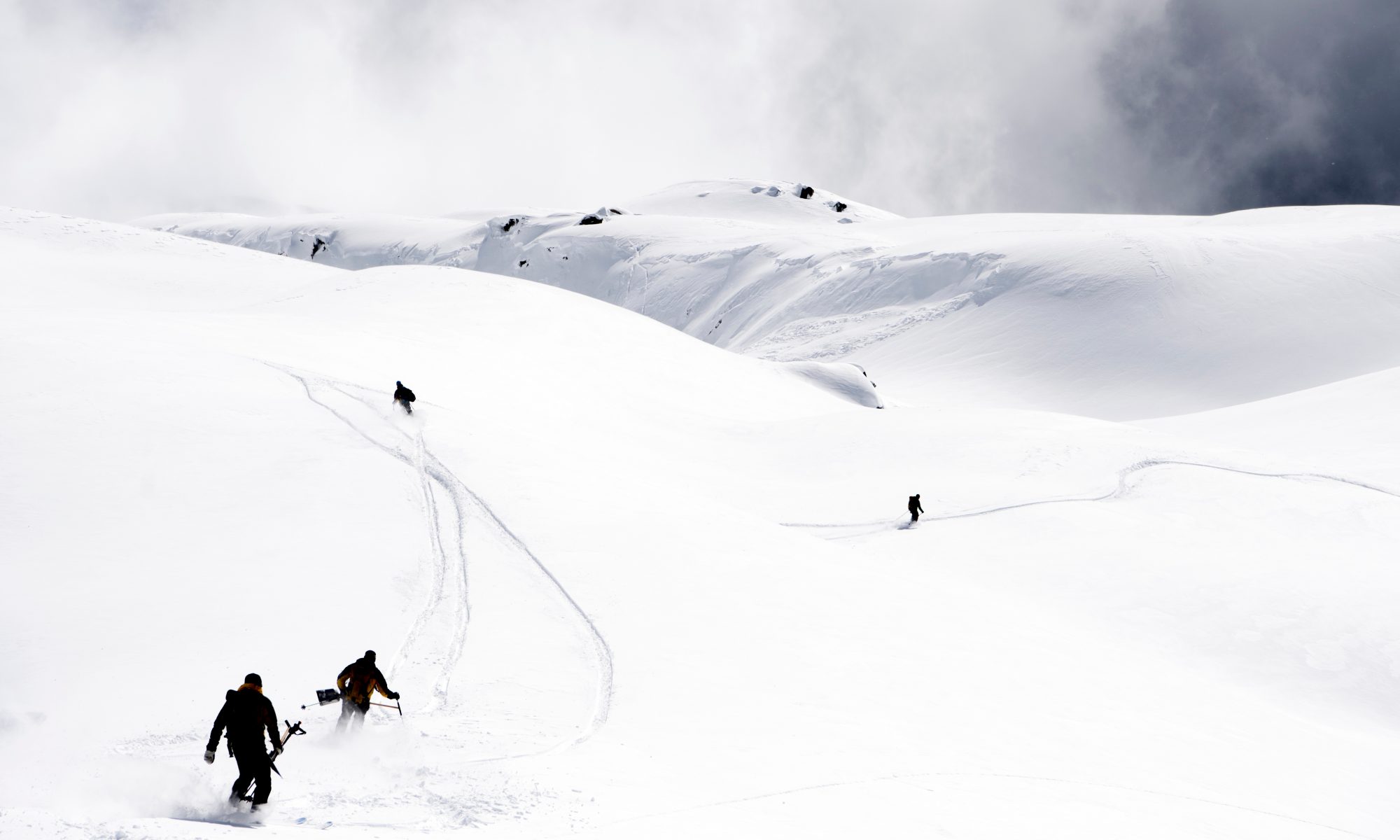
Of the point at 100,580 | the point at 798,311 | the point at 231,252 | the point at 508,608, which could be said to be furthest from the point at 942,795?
the point at 798,311

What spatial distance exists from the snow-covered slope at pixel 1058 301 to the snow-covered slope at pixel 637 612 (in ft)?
116

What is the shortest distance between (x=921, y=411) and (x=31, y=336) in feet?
101

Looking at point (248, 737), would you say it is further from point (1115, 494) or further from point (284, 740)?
point (1115, 494)

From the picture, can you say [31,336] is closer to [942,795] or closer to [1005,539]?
[942,795]

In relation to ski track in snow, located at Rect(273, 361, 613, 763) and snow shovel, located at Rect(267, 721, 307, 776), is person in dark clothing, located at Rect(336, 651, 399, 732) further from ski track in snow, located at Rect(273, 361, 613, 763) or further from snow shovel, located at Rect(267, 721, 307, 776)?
ski track in snow, located at Rect(273, 361, 613, 763)

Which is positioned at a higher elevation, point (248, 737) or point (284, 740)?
point (248, 737)

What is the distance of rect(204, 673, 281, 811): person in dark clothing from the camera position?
9.34m

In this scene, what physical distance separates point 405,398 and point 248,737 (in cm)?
1631

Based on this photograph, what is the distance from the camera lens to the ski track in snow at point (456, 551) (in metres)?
13.4

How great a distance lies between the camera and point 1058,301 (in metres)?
77.5

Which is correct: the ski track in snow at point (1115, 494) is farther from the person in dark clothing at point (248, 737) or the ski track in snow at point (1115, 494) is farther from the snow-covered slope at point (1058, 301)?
the snow-covered slope at point (1058, 301)

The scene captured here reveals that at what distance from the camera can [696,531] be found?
2123 cm

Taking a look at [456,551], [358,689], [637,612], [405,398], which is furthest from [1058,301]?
[358,689]

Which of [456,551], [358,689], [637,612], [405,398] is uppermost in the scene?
[405,398]
